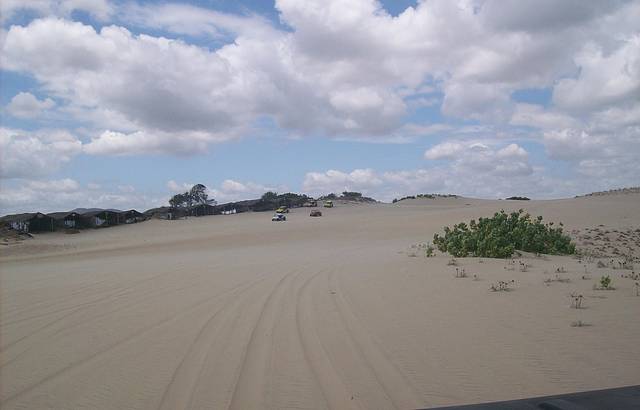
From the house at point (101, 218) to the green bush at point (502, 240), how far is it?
50.5 m

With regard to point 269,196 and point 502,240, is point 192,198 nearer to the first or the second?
point 269,196

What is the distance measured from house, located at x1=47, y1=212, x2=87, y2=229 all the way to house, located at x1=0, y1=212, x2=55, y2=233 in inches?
55.2

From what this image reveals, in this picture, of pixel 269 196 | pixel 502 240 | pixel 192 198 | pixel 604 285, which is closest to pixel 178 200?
pixel 192 198

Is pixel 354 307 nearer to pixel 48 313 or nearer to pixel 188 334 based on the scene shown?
pixel 188 334

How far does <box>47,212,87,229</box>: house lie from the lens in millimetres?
52969

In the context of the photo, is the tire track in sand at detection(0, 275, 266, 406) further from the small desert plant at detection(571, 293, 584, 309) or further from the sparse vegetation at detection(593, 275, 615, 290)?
the sparse vegetation at detection(593, 275, 615, 290)

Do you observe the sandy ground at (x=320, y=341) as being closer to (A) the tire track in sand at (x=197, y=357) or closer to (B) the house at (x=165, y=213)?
(A) the tire track in sand at (x=197, y=357)

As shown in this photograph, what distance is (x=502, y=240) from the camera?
574 inches

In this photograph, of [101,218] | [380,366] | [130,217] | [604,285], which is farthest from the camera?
[130,217]

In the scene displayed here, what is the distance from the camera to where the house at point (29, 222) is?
162 feet

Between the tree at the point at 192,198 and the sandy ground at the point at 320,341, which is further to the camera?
the tree at the point at 192,198

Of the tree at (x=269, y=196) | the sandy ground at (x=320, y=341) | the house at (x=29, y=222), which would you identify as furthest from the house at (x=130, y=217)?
the sandy ground at (x=320, y=341)

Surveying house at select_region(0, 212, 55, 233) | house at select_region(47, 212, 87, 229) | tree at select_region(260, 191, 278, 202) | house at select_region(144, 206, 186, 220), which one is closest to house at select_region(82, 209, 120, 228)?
house at select_region(47, 212, 87, 229)

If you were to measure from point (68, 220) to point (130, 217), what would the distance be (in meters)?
11.2
